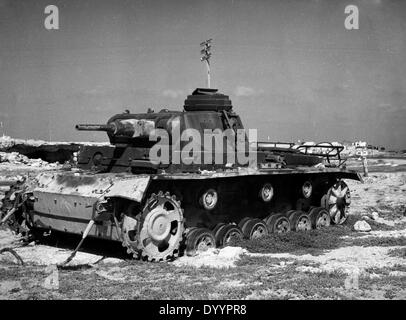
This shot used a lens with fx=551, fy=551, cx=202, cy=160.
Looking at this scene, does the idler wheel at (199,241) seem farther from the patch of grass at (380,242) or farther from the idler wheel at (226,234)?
the patch of grass at (380,242)

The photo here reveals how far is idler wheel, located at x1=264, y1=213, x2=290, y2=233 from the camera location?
13.2 m

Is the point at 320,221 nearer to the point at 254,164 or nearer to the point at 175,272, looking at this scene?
the point at 254,164

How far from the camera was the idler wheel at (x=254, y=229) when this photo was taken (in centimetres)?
1236

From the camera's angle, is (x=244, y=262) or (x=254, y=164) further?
(x=254, y=164)

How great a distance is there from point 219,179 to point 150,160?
1687 mm

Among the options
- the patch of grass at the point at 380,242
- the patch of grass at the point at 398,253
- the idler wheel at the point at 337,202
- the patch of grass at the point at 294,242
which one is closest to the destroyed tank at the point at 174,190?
the patch of grass at the point at 294,242

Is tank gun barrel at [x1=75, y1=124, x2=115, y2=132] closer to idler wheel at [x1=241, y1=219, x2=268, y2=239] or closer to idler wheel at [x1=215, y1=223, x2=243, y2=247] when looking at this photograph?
idler wheel at [x1=215, y1=223, x2=243, y2=247]

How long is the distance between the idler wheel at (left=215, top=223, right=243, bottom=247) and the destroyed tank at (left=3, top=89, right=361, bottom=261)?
2 centimetres

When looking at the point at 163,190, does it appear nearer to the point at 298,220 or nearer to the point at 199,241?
the point at 199,241

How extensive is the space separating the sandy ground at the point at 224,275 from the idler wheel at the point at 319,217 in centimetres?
212

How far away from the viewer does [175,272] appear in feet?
30.2

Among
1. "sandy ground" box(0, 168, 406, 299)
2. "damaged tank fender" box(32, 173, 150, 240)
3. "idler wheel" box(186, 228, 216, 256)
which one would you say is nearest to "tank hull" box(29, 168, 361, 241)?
"damaged tank fender" box(32, 173, 150, 240)
